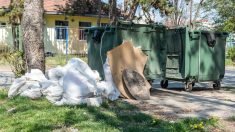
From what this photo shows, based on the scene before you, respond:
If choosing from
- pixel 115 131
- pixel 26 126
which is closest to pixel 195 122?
pixel 115 131

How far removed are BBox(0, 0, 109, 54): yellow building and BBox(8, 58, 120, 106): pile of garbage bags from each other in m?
9.76

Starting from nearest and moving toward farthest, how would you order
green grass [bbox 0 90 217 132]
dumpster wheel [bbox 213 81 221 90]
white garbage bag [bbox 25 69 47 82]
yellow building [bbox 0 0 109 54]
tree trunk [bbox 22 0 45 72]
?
green grass [bbox 0 90 217 132], white garbage bag [bbox 25 69 47 82], tree trunk [bbox 22 0 45 72], dumpster wheel [bbox 213 81 221 90], yellow building [bbox 0 0 109 54]

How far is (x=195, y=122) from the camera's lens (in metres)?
6.52

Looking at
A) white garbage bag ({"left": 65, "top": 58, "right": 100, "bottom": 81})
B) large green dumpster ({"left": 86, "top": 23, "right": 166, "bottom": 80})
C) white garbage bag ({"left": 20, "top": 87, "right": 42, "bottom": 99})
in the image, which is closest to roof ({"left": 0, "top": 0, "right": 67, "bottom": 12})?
large green dumpster ({"left": 86, "top": 23, "right": 166, "bottom": 80})

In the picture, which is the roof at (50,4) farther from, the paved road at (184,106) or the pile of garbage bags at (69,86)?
the pile of garbage bags at (69,86)

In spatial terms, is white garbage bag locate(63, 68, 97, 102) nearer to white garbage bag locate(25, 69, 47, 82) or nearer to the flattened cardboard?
white garbage bag locate(25, 69, 47, 82)

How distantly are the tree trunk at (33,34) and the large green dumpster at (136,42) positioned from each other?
4.88 feet

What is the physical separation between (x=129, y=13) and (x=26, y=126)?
24352mm

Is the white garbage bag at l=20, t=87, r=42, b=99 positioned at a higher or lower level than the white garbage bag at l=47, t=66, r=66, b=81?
lower

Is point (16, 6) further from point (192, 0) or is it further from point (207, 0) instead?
point (207, 0)

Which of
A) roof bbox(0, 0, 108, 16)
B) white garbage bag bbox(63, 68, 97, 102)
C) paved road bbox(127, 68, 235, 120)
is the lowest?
paved road bbox(127, 68, 235, 120)

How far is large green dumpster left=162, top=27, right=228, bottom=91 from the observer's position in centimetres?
1168

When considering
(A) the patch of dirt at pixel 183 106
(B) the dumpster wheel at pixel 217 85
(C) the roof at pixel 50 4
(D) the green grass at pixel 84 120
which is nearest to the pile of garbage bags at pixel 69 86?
(D) the green grass at pixel 84 120

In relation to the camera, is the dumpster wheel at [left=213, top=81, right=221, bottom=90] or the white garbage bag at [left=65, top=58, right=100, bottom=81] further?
the dumpster wheel at [left=213, top=81, right=221, bottom=90]
